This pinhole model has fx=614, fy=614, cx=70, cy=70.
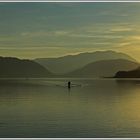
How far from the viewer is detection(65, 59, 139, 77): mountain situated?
11.8 feet

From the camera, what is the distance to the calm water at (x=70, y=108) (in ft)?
11.3

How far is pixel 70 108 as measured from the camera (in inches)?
140

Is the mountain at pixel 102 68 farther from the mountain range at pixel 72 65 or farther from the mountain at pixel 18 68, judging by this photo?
the mountain at pixel 18 68

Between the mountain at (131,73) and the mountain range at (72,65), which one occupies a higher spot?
the mountain range at (72,65)

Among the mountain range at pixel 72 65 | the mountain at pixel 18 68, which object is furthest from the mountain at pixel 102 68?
the mountain at pixel 18 68

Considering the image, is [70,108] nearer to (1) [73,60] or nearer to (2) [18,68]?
(1) [73,60]

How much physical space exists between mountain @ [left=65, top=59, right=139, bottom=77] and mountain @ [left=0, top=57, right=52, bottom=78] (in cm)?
19

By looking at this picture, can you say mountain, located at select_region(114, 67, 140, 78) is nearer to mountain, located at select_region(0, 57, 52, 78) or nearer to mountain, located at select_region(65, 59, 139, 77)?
mountain, located at select_region(65, 59, 139, 77)

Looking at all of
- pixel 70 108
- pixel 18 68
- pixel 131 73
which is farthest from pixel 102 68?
pixel 18 68

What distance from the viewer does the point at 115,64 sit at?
363cm

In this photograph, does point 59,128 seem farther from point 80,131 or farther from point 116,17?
point 116,17

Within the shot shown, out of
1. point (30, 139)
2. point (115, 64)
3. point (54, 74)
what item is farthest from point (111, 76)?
point (30, 139)

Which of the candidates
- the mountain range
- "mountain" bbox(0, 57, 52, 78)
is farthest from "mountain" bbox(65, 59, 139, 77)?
"mountain" bbox(0, 57, 52, 78)

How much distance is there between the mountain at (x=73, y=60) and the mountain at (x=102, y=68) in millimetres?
29
